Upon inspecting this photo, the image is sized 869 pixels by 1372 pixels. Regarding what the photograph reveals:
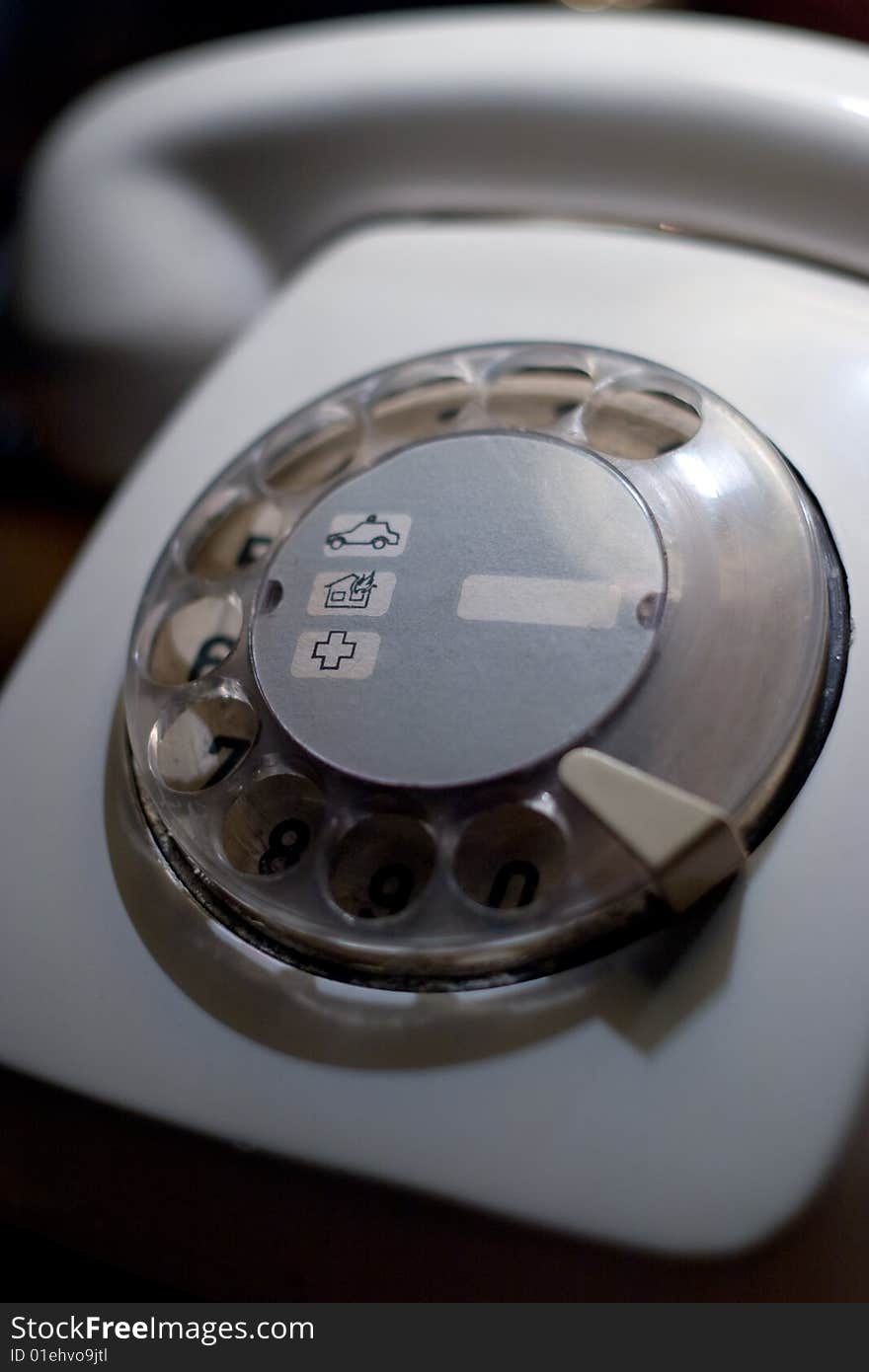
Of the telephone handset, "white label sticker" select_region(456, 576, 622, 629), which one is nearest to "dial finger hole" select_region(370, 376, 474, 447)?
the telephone handset

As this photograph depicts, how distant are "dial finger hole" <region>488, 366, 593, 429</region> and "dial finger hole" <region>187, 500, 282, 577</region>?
107mm

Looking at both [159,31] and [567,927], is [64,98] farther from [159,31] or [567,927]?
[567,927]

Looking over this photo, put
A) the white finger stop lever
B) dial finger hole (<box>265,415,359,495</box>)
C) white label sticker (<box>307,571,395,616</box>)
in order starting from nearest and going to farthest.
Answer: the white finger stop lever
white label sticker (<box>307,571,395,616</box>)
dial finger hole (<box>265,415,359,495</box>)

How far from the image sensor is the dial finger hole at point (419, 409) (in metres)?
0.53

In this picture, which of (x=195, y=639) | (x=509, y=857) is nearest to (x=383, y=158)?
(x=195, y=639)

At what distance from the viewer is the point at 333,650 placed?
1.44 ft

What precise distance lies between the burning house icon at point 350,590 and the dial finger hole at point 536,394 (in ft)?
0.36

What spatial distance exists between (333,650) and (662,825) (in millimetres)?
147

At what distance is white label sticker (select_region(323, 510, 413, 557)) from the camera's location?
46cm

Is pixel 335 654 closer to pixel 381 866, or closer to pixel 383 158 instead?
pixel 381 866

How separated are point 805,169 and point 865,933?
355mm

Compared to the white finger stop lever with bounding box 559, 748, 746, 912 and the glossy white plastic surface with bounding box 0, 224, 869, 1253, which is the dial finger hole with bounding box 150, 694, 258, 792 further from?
the white finger stop lever with bounding box 559, 748, 746, 912

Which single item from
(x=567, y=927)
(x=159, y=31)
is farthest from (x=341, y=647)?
(x=159, y=31)

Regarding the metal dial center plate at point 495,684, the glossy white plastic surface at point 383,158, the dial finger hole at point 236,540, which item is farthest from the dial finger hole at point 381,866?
the glossy white plastic surface at point 383,158
